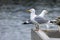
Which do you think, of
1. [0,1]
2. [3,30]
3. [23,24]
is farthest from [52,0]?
[3,30]

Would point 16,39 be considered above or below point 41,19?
below

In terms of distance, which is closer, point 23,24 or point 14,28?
point 14,28

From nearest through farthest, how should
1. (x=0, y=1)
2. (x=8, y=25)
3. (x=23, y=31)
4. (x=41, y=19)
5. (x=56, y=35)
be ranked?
(x=56, y=35), (x=41, y=19), (x=23, y=31), (x=8, y=25), (x=0, y=1)

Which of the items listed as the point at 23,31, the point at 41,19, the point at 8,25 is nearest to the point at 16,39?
the point at 23,31

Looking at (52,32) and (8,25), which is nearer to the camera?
(52,32)

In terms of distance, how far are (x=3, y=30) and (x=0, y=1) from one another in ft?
59.8

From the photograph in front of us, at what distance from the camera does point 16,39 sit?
9.59 m

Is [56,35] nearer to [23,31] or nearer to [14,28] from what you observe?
[23,31]

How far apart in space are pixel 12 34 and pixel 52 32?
5.01 metres

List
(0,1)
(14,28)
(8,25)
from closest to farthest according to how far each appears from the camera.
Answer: (14,28)
(8,25)
(0,1)

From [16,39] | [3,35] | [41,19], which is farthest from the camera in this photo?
[3,35]

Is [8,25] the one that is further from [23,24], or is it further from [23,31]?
[23,31]

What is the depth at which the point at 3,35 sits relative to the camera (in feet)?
33.7

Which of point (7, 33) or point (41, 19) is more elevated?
point (41, 19)
